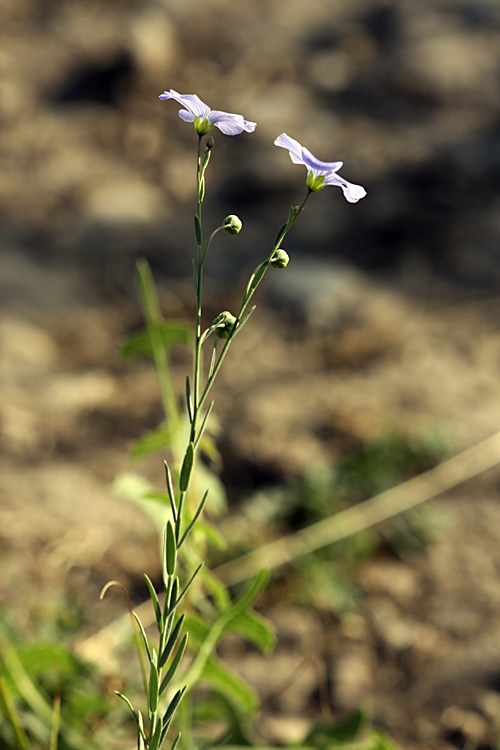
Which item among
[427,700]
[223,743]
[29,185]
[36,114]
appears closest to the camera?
[223,743]

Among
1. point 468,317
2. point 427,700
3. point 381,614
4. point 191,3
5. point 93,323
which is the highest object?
point 191,3

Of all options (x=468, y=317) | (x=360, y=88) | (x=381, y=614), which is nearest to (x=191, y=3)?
(x=360, y=88)

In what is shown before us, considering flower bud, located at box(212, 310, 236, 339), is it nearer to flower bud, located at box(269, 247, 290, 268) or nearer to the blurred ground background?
flower bud, located at box(269, 247, 290, 268)

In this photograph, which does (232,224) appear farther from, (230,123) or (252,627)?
(252,627)

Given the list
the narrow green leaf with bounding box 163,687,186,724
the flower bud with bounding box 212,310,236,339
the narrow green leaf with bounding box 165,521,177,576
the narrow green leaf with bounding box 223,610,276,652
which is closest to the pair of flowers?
the flower bud with bounding box 212,310,236,339

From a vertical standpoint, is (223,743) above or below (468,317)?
below

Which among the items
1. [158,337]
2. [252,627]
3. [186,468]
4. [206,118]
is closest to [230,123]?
[206,118]

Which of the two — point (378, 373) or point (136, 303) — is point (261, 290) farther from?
point (378, 373)

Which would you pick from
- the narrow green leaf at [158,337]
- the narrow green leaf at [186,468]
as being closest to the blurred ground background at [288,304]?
the narrow green leaf at [158,337]
